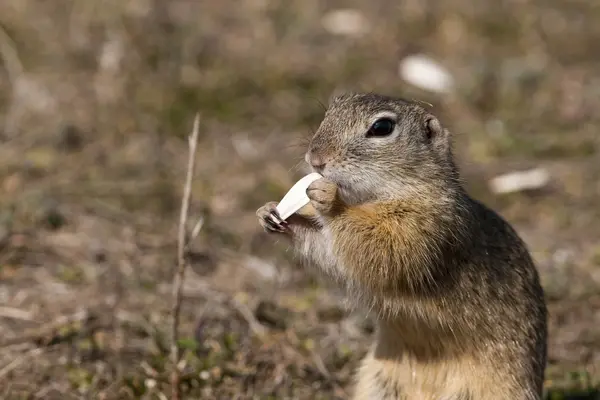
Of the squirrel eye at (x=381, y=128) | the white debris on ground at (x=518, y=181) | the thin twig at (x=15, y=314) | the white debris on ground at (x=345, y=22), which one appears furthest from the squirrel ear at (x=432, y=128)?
the white debris on ground at (x=345, y=22)

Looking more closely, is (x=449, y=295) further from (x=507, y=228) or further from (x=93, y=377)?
(x=93, y=377)

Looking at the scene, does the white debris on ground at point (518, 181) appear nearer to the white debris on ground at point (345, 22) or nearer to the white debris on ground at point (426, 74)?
the white debris on ground at point (426, 74)

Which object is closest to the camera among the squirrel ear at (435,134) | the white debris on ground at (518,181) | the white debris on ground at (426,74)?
the squirrel ear at (435,134)

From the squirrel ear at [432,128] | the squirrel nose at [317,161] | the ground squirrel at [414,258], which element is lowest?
the ground squirrel at [414,258]

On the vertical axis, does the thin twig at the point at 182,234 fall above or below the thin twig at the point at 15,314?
above

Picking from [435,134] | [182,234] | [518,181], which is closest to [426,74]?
[518,181]

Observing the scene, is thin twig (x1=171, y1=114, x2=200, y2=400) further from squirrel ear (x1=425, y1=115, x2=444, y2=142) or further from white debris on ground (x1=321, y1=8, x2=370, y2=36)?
white debris on ground (x1=321, y1=8, x2=370, y2=36)

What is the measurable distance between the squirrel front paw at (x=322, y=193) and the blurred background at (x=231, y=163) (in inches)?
18.9

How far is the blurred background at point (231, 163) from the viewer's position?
14.7 ft

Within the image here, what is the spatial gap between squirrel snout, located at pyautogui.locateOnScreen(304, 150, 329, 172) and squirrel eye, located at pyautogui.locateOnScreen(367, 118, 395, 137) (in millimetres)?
235

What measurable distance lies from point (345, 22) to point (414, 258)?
5142 millimetres

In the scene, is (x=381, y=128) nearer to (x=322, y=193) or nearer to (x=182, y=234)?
(x=322, y=193)

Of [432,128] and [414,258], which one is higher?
[432,128]

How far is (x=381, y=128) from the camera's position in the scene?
12.4 ft
